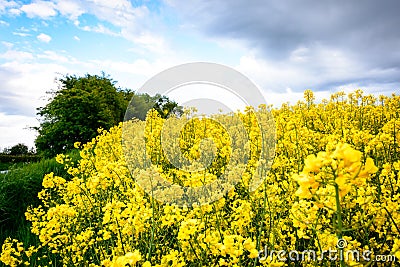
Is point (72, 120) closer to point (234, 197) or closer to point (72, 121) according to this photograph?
point (72, 121)

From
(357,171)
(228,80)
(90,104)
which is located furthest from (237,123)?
(90,104)

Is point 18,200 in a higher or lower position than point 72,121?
lower

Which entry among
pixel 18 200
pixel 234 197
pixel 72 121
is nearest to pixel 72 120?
pixel 72 121

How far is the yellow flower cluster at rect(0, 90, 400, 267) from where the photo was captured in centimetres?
200

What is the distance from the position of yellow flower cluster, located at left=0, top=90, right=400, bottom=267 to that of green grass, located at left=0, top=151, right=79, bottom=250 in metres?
1.01

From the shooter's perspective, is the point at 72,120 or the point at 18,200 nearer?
the point at 18,200

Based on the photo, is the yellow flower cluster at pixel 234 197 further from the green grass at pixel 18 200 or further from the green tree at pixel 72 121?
the green tree at pixel 72 121

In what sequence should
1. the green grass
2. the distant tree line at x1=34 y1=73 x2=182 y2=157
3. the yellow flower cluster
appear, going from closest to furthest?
the yellow flower cluster → the green grass → the distant tree line at x1=34 y1=73 x2=182 y2=157

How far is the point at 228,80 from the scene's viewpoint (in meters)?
4.64

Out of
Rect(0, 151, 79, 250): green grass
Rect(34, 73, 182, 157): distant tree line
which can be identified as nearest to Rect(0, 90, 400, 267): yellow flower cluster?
Rect(0, 151, 79, 250): green grass

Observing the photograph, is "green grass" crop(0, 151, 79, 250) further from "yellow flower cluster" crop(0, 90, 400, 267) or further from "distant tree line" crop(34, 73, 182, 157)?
"distant tree line" crop(34, 73, 182, 157)

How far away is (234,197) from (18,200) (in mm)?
4638

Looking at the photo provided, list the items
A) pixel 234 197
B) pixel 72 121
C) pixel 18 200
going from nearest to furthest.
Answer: pixel 234 197 < pixel 18 200 < pixel 72 121

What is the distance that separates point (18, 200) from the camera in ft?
21.8
